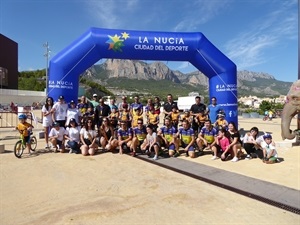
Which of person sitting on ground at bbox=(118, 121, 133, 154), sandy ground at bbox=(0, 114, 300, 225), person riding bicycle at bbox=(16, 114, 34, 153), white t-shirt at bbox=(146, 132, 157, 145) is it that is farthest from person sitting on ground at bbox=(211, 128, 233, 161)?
person riding bicycle at bbox=(16, 114, 34, 153)

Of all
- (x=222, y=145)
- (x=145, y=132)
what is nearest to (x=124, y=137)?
(x=145, y=132)

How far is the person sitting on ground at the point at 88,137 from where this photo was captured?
8.12 metres

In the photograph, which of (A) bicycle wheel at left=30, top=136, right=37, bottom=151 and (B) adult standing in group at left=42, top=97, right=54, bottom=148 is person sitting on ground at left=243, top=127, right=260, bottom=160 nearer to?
(B) adult standing in group at left=42, top=97, right=54, bottom=148

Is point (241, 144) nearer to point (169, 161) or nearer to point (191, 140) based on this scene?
point (191, 140)

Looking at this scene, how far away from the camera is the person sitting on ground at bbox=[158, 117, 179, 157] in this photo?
7.97 metres

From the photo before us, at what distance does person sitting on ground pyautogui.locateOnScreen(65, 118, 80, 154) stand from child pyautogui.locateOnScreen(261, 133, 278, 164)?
5.29 metres

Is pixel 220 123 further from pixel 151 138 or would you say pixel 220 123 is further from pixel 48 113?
pixel 48 113

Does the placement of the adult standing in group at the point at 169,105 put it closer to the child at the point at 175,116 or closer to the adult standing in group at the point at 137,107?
the child at the point at 175,116

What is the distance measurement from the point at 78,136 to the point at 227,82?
5.84 metres

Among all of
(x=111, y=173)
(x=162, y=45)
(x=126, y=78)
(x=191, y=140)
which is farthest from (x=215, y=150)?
(x=126, y=78)

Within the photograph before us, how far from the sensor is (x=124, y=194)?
4852 mm

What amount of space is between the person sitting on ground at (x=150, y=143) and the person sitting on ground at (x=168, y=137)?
0.29 metres

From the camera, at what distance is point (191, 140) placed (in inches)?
318

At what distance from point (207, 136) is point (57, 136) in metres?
4.53
